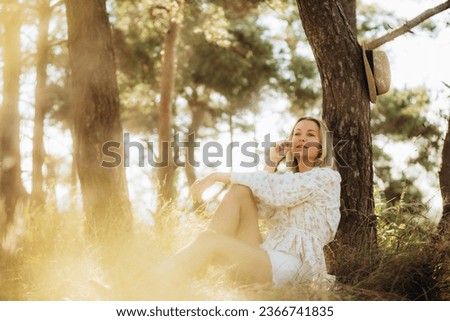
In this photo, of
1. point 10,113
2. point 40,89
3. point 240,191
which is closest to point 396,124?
point 40,89

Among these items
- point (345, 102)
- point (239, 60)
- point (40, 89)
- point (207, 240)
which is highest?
point (239, 60)

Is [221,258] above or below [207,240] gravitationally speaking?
below

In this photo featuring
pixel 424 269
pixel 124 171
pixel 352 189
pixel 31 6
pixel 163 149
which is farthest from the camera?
pixel 163 149

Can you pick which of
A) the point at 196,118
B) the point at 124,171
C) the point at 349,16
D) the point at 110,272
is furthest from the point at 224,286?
the point at 196,118

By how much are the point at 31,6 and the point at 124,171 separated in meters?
5.21

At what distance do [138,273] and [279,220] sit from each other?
112 centimetres

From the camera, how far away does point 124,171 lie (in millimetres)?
6375

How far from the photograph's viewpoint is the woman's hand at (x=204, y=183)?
13.6ft

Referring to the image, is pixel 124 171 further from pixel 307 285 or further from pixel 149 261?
pixel 307 285

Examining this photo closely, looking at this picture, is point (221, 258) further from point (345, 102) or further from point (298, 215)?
point (345, 102)

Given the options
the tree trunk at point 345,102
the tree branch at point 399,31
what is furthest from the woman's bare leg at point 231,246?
the tree branch at point 399,31

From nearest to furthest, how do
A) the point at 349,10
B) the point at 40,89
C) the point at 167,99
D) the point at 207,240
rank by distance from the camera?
the point at 207,240, the point at 349,10, the point at 40,89, the point at 167,99

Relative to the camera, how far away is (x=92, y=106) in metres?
6.12

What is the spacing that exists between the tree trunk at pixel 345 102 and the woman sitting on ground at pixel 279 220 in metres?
1.09
